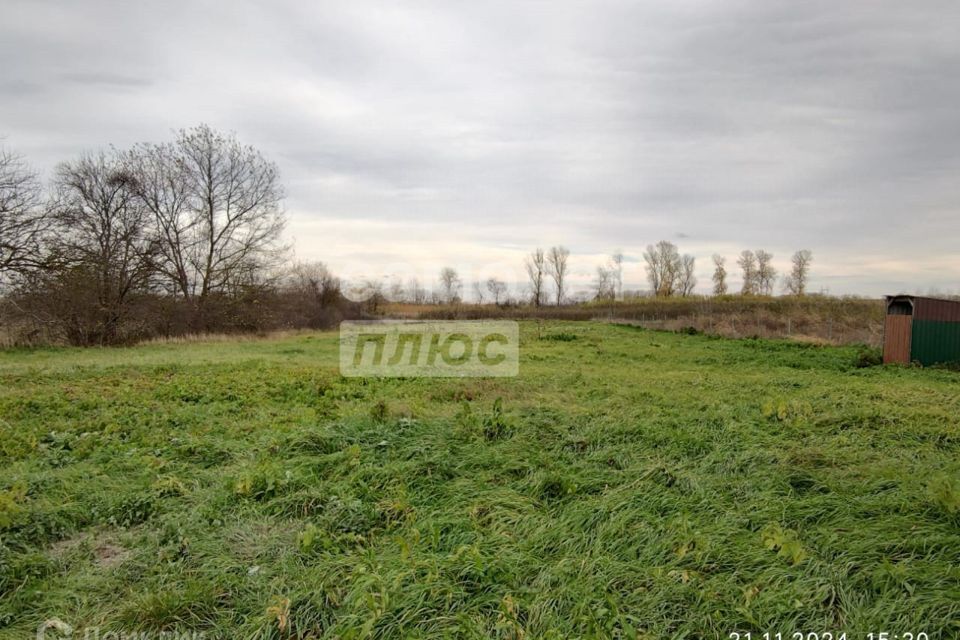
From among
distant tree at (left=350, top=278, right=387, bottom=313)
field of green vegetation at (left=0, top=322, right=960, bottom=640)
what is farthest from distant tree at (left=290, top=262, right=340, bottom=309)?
field of green vegetation at (left=0, top=322, right=960, bottom=640)

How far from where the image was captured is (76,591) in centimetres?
270

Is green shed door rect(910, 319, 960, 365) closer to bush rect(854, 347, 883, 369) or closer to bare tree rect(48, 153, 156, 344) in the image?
bush rect(854, 347, 883, 369)

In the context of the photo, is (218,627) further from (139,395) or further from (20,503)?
(139,395)

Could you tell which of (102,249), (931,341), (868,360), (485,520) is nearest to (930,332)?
(931,341)

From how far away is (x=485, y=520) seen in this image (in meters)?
3.34

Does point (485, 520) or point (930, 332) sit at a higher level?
point (930, 332)

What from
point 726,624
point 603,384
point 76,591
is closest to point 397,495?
point 76,591
